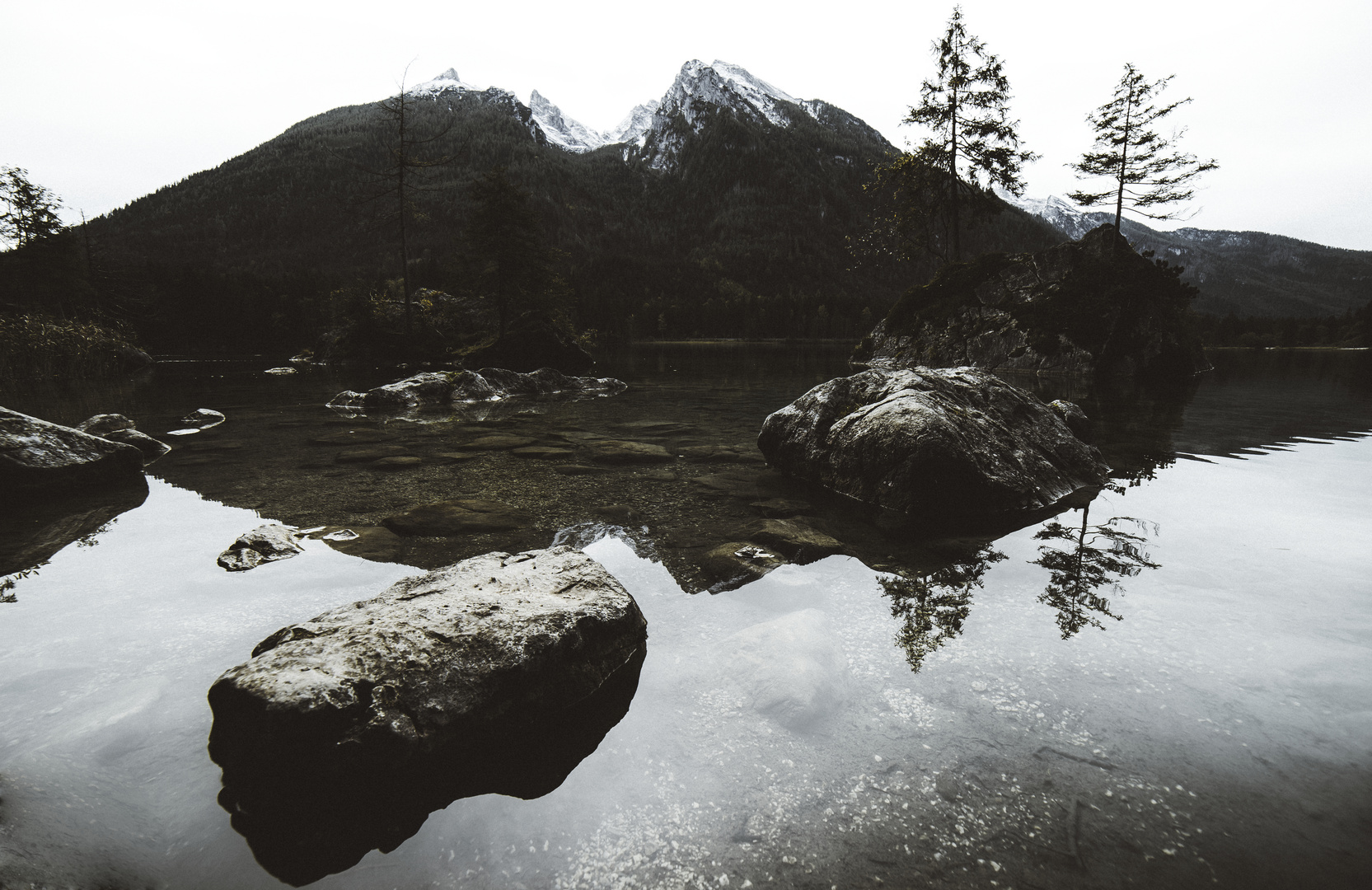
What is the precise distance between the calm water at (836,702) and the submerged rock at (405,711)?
14cm

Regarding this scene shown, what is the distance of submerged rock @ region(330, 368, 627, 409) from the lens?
49.1 feet

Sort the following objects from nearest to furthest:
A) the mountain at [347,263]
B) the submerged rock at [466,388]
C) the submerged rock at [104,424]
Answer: the submerged rock at [104,424], the submerged rock at [466,388], the mountain at [347,263]

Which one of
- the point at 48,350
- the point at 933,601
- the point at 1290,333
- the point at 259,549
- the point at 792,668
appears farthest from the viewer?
the point at 1290,333

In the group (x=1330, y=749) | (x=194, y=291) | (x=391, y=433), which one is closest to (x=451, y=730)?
(x=1330, y=749)

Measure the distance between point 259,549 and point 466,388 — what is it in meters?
12.7

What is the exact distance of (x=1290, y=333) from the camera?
285 ft

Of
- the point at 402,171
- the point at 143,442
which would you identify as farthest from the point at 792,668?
the point at 402,171

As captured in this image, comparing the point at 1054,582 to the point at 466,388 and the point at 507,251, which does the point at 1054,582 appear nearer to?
the point at 466,388

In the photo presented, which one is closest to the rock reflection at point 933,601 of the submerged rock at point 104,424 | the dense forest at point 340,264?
the submerged rock at point 104,424

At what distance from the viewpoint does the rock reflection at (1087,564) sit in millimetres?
3893

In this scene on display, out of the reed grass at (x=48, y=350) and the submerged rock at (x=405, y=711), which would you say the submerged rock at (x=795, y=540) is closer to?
the submerged rock at (x=405, y=711)

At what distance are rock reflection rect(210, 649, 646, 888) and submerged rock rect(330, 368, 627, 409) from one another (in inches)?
545

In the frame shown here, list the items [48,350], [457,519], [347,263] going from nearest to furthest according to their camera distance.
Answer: [457,519]
[48,350]
[347,263]

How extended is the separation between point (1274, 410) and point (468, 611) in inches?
776
